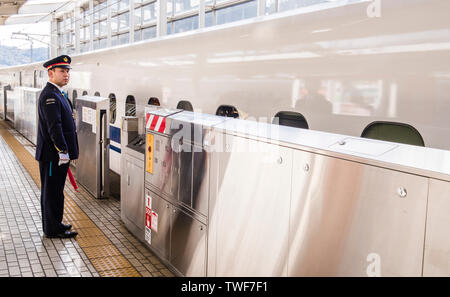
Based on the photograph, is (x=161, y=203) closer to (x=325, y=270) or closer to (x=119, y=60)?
(x=325, y=270)

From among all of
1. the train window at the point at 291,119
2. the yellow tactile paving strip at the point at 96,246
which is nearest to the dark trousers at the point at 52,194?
the yellow tactile paving strip at the point at 96,246

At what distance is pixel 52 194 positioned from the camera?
4.49 m

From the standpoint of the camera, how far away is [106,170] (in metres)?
6.20

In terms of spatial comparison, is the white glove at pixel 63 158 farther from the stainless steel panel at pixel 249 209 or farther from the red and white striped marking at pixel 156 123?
the stainless steel panel at pixel 249 209

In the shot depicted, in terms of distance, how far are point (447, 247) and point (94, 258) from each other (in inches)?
127

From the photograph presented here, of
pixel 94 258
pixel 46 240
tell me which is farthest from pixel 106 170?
pixel 94 258

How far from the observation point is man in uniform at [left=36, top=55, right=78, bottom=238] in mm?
4289

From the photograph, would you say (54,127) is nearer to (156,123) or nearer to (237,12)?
(156,123)

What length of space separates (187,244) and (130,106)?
147 inches

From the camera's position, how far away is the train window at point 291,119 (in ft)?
11.3

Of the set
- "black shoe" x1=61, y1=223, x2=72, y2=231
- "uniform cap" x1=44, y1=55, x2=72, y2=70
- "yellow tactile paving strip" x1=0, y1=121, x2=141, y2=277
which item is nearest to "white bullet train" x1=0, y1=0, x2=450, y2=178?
"uniform cap" x1=44, y1=55, x2=72, y2=70

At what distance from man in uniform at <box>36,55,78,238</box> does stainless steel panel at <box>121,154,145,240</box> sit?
0.57 m

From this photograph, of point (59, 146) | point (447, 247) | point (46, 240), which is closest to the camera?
point (447, 247)

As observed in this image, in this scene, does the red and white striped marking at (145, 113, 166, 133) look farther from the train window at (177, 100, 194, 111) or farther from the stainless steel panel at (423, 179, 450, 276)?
the stainless steel panel at (423, 179, 450, 276)
